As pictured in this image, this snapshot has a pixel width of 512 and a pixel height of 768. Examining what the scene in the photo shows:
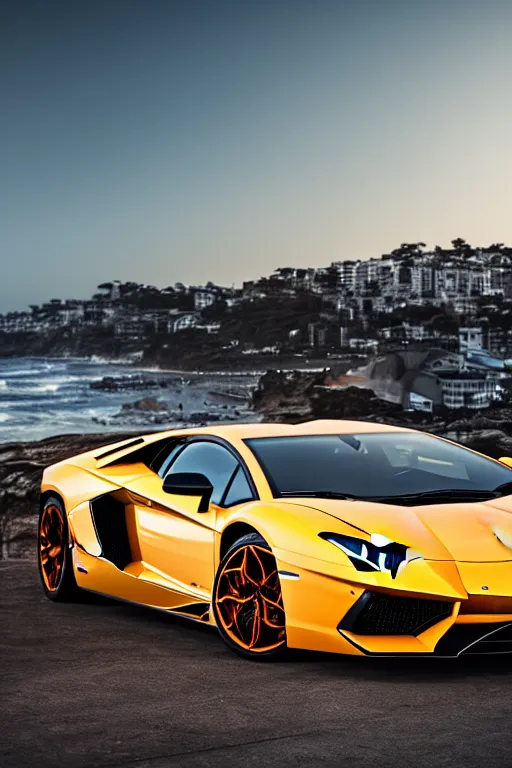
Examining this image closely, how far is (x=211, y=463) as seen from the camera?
24.2 feet

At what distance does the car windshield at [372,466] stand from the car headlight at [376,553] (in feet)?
2.25

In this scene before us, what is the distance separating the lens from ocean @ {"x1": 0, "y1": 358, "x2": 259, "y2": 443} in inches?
2712

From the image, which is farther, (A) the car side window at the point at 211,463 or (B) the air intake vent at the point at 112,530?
(B) the air intake vent at the point at 112,530

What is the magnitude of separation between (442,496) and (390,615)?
105 cm

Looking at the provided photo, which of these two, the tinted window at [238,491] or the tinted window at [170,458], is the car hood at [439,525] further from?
the tinted window at [170,458]

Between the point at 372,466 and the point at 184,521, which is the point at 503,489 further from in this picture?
the point at 184,521

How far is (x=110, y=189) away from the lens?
56.3 meters

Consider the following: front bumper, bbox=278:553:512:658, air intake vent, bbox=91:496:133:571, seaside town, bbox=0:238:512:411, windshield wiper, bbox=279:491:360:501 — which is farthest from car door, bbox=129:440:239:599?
seaside town, bbox=0:238:512:411

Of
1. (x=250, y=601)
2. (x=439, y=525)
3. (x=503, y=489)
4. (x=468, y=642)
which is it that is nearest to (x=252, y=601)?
(x=250, y=601)

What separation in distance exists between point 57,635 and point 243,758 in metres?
3.03

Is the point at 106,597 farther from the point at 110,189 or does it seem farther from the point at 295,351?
the point at 295,351

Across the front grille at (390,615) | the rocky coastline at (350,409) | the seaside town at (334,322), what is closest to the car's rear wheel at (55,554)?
the front grille at (390,615)

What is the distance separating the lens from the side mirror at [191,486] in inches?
273

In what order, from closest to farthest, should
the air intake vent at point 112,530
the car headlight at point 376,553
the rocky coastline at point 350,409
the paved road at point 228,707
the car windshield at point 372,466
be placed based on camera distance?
the paved road at point 228,707
the car headlight at point 376,553
the car windshield at point 372,466
the air intake vent at point 112,530
the rocky coastline at point 350,409
